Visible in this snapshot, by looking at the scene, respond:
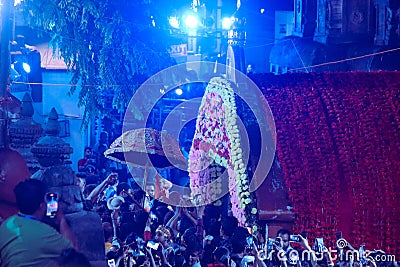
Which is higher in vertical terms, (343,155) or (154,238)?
(343,155)

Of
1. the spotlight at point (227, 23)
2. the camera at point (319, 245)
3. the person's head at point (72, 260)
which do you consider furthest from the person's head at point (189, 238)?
the spotlight at point (227, 23)

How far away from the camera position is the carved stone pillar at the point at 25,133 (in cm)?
707

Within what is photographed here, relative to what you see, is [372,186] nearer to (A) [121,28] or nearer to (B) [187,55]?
(A) [121,28]

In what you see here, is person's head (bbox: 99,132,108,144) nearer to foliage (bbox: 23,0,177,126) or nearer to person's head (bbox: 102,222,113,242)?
foliage (bbox: 23,0,177,126)

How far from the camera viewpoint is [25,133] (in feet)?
23.2

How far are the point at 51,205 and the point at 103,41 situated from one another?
10949mm

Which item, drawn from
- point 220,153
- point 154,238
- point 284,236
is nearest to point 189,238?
point 154,238

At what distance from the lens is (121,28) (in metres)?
14.7

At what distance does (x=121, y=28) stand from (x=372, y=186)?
1072 centimetres

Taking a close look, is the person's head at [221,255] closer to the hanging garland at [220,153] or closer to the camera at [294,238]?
the hanging garland at [220,153]

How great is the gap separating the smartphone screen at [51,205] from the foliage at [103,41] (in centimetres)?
929

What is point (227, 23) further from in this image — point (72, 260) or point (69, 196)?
point (72, 260)

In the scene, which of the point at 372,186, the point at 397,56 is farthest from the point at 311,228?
the point at 397,56

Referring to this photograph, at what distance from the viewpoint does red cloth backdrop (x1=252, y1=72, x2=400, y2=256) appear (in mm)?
5336
